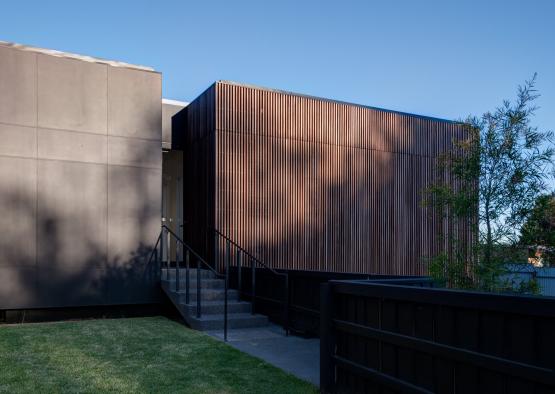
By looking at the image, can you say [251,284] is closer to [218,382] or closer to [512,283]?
[218,382]

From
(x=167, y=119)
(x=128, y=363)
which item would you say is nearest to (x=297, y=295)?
(x=128, y=363)

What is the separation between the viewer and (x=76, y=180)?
31.9ft

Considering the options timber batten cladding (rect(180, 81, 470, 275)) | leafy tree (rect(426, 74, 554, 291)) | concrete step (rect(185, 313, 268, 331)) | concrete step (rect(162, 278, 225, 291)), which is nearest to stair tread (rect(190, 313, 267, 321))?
concrete step (rect(185, 313, 268, 331))

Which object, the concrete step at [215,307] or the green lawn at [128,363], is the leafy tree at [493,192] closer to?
the green lawn at [128,363]

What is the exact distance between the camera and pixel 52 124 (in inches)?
377

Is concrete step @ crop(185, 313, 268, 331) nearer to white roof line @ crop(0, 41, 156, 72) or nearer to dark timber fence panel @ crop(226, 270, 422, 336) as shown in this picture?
dark timber fence panel @ crop(226, 270, 422, 336)

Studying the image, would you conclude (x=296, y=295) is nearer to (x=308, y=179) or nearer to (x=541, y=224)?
(x=308, y=179)

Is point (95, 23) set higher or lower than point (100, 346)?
higher

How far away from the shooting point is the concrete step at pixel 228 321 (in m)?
8.56

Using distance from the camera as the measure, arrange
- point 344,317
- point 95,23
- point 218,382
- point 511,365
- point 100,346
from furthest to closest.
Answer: point 95,23, point 100,346, point 218,382, point 344,317, point 511,365

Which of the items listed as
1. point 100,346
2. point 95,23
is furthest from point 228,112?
point 100,346

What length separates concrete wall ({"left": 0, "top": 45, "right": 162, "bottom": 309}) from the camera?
30.4 feet

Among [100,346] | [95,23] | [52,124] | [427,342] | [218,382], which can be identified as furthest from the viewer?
[95,23]

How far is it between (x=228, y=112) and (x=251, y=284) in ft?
11.8
